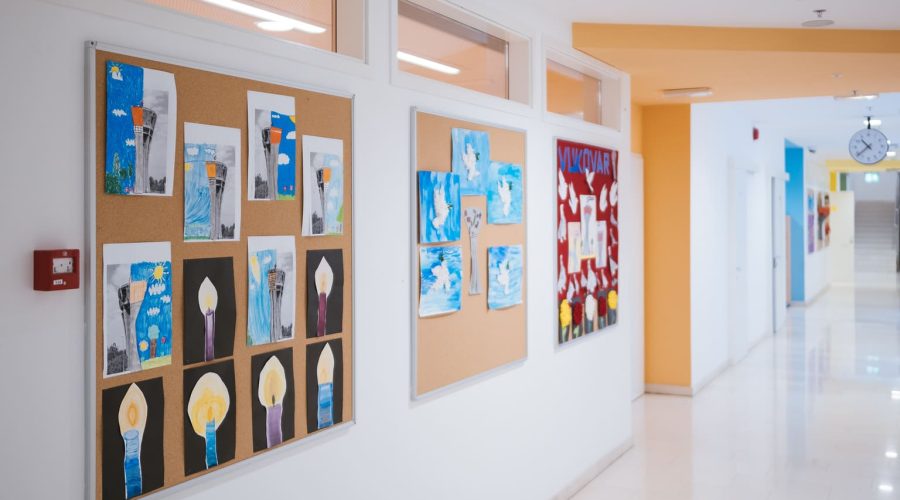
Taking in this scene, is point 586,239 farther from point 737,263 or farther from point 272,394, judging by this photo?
point 737,263

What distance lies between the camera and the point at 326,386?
307 centimetres

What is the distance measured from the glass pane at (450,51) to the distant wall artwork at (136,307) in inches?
66.3

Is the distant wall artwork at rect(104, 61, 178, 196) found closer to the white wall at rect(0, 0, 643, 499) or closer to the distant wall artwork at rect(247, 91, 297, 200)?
the white wall at rect(0, 0, 643, 499)

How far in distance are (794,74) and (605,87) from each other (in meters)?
1.61

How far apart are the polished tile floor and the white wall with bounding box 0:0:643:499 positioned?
0.50m

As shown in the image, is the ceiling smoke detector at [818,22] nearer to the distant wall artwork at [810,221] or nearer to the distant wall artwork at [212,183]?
the distant wall artwork at [212,183]

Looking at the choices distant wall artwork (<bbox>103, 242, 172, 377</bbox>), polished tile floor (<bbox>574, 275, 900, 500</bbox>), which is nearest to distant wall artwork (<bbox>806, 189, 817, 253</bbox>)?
polished tile floor (<bbox>574, 275, 900, 500</bbox>)

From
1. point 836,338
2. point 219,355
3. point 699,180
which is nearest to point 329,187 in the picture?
point 219,355

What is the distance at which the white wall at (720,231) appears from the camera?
8.48 metres

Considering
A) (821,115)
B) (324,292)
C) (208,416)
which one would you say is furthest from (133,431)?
(821,115)

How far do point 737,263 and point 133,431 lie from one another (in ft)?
29.1

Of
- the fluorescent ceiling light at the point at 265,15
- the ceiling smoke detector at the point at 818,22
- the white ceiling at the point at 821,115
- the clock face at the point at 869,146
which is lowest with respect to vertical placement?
the fluorescent ceiling light at the point at 265,15

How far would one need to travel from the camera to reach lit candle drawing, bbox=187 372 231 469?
8.25ft
